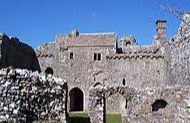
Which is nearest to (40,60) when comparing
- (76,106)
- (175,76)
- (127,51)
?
(76,106)

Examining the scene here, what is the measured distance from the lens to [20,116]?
38.0ft

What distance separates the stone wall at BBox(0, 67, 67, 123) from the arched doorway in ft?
98.4

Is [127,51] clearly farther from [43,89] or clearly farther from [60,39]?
[43,89]

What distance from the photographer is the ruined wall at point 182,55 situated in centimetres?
2677

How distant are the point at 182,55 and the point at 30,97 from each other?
61.0 feet

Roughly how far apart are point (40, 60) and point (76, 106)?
21.0ft

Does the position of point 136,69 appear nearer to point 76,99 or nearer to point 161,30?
point 161,30

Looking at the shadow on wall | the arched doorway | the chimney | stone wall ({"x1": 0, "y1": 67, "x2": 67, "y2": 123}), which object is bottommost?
stone wall ({"x1": 0, "y1": 67, "x2": 67, "y2": 123})

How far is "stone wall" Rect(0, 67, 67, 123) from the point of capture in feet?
37.9

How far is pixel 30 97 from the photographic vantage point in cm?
1202

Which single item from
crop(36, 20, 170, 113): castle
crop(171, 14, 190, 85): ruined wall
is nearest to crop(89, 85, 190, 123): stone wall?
crop(171, 14, 190, 85): ruined wall

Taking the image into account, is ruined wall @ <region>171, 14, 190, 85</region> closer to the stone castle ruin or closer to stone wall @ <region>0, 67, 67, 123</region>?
the stone castle ruin

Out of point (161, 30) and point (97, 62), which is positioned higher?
point (161, 30)

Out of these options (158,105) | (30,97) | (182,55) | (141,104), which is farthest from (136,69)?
(30,97)
